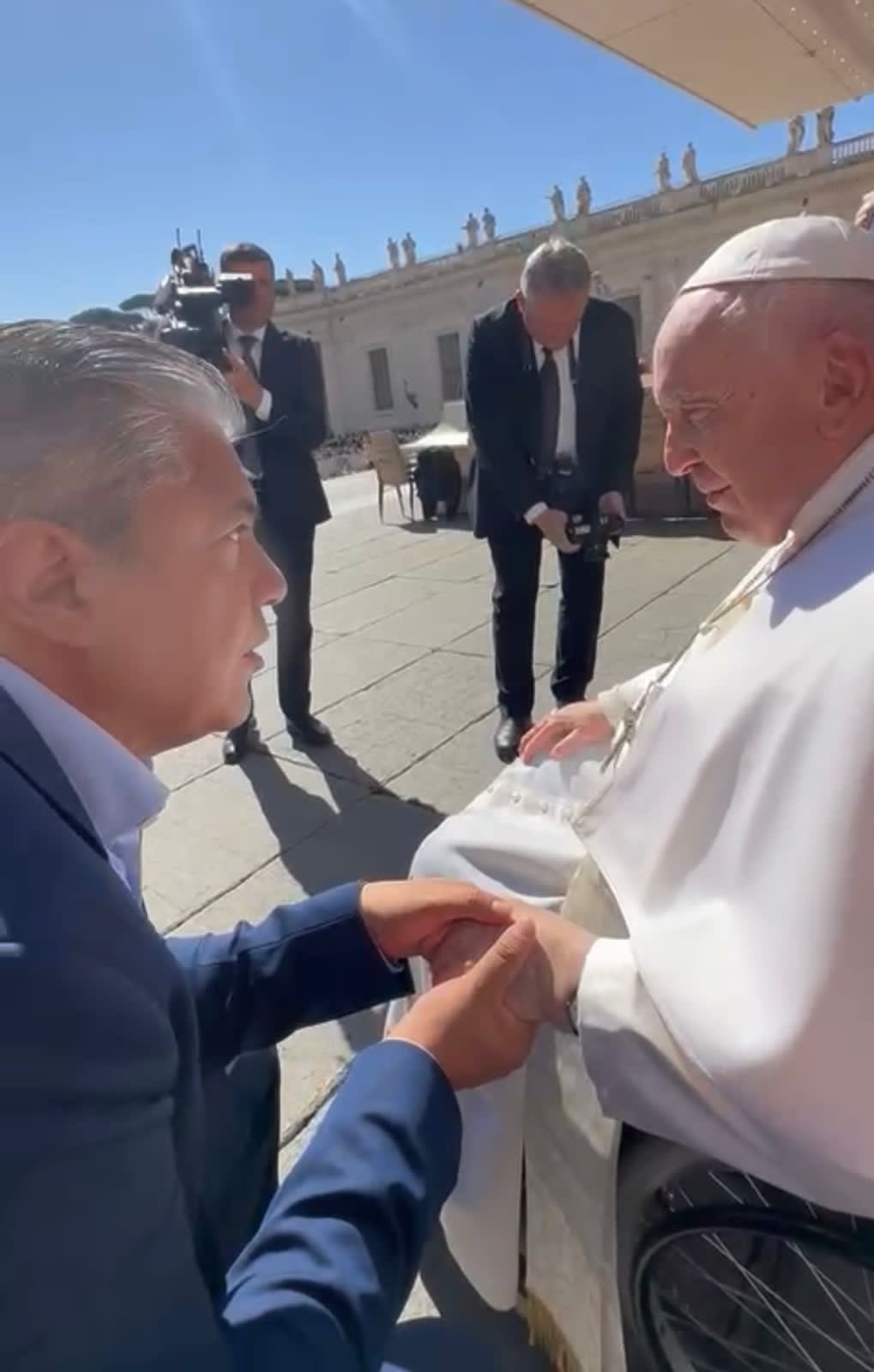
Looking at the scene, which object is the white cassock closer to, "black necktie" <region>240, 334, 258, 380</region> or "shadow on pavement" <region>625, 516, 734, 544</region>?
"black necktie" <region>240, 334, 258, 380</region>

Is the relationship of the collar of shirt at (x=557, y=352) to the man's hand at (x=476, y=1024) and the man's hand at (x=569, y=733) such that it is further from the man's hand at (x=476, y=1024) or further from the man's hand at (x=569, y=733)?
the man's hand at (x=476, y=1024)

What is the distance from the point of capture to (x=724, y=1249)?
120cm

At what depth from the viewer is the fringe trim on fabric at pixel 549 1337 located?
4.27ft

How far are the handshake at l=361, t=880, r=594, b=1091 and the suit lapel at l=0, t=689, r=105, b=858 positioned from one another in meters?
0.44

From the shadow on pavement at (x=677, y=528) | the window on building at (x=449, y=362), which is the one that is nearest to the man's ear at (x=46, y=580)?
the shadow on pavement at (x=677, y=528)

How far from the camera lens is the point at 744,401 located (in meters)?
1.23

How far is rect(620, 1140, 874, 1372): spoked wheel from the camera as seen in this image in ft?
3.51

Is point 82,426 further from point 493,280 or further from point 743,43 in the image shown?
point 493,280

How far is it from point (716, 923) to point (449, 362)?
123 ft

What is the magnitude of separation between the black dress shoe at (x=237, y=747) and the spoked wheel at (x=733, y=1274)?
2665mm

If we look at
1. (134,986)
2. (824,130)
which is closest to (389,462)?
(134,986)

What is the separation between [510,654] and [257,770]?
1.12 metres

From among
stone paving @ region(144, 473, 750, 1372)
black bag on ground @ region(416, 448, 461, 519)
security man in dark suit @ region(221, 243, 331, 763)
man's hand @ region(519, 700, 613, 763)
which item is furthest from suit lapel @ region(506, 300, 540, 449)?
black bag on ground @ region(416, 448, 461, 519)

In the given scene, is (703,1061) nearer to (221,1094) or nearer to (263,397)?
(221,1094)
